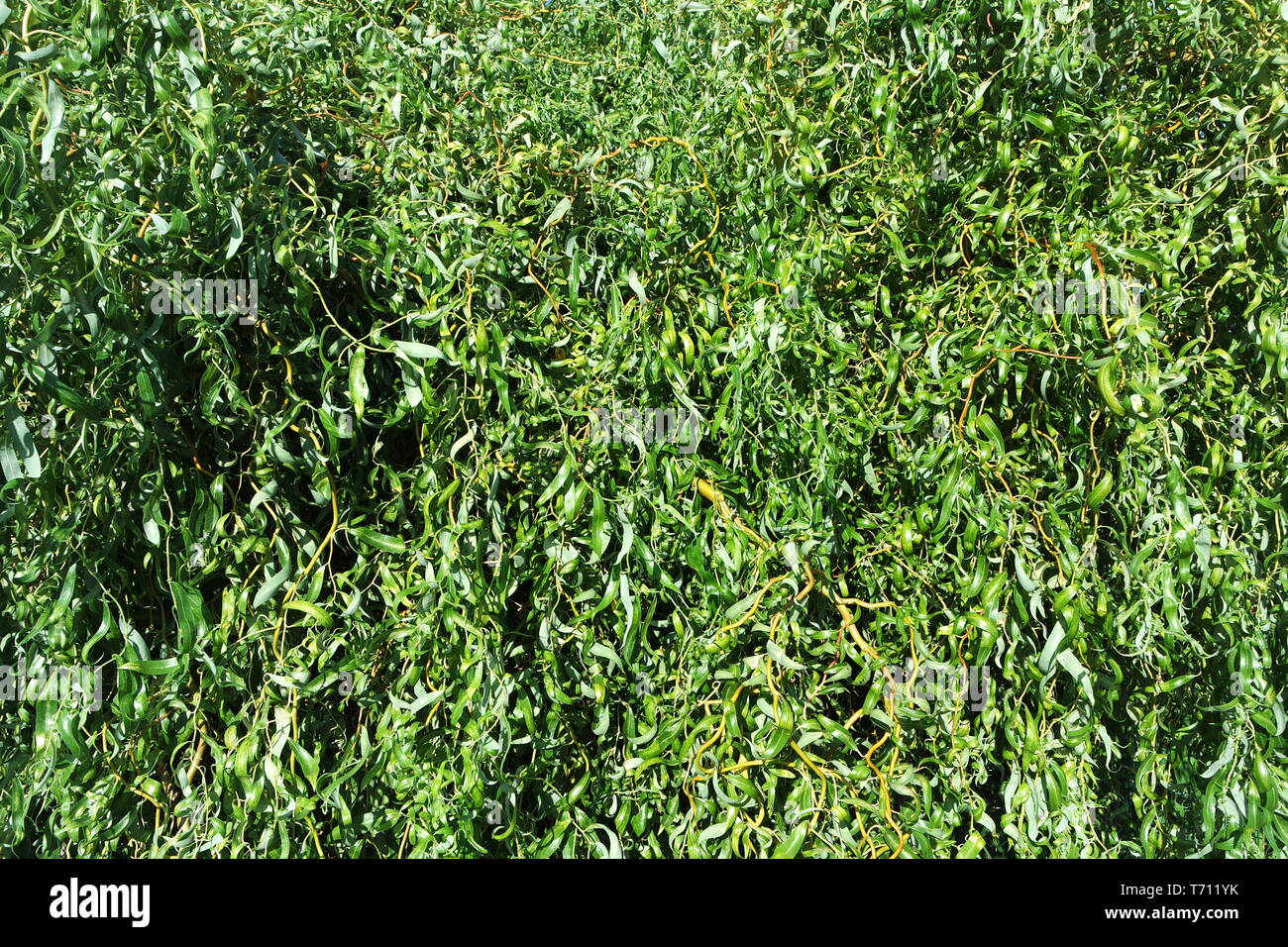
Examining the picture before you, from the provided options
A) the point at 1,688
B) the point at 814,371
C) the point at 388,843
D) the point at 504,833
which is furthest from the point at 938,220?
the point at 1,688

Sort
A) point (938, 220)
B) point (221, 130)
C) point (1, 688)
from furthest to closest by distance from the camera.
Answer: point (938, 220) → point (1, 688) → point (221, 130)

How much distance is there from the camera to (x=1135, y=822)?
140 cm

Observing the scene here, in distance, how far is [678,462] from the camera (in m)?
1.28

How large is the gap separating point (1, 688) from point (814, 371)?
1.33m

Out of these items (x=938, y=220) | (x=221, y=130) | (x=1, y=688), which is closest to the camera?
(x=221, y=130)

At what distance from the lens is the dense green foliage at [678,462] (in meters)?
1.20

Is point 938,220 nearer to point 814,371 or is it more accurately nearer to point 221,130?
point 814,371

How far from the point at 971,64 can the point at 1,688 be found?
71.1 inches

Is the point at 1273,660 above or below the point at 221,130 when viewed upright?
below

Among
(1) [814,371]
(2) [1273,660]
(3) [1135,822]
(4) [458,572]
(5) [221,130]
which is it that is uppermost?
(5) [221,130]

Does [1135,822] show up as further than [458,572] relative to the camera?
Yes

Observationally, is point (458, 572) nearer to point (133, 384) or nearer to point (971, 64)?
point (133, 384)

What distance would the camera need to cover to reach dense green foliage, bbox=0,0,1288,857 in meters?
1.20

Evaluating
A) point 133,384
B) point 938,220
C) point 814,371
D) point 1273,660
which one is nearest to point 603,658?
point 814,371
